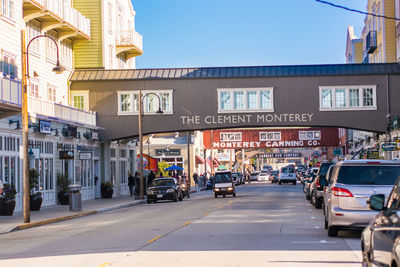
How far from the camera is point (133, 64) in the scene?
187ft

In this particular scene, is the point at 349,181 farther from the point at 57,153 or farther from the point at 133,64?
the point at 133,64

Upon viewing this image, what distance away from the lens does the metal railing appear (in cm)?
5059

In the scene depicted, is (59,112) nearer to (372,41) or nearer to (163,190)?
(163,190)

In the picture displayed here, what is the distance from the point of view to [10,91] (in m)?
26.3

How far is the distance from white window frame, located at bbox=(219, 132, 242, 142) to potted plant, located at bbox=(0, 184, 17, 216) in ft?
197

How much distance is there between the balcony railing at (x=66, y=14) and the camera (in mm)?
36562

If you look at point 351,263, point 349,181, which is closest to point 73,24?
point 349,181

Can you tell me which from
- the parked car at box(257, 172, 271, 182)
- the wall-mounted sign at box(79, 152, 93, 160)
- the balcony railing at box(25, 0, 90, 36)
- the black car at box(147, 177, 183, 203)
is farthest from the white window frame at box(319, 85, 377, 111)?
the parked car at box(257, 172, 271, 182)

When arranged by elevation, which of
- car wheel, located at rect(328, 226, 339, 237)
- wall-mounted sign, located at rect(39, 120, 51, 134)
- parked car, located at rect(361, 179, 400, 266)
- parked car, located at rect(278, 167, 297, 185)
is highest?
wall-mounted sign, located at rect(39, 120, 51, 134)

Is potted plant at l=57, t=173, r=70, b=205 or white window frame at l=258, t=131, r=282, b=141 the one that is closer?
potted plant at l=57, t=173, r=70, b=205

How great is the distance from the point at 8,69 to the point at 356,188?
74.9 ft

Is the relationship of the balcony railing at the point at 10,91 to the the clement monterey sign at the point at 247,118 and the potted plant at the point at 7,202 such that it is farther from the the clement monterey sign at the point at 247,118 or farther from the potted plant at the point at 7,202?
the the clement monterey sign at the point at 247,118

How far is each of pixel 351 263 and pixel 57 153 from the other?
27.9 m

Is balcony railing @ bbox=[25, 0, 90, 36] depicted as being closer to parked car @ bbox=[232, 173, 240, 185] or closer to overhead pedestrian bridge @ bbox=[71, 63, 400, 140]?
overhead pedestrian bridge @ bbox=[71, 63, 400, 140]
